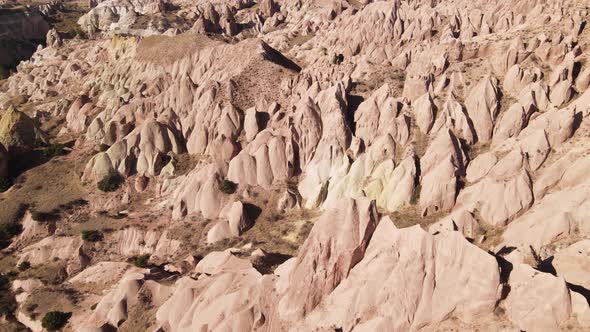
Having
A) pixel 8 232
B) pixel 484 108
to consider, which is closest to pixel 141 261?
pixel 8 232

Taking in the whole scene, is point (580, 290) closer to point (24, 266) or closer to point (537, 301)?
point (537, 301)

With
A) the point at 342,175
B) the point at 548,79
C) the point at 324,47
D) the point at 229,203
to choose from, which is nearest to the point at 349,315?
the point at 342,175

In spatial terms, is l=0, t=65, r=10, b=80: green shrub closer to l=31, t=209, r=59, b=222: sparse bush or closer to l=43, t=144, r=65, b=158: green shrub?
l=43, t=144, r=65, b=158: green shrub

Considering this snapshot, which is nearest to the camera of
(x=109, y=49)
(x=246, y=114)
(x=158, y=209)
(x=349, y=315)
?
(x=349, y=315)

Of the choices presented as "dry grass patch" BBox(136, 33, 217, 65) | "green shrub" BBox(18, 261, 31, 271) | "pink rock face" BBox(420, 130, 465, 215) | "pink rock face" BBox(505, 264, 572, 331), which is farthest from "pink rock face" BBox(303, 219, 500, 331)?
"dry grass patch" BBox(136, 33, 217, 65)

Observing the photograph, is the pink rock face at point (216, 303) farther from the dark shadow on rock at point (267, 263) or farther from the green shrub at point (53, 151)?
the green shrub at point (53, 151)

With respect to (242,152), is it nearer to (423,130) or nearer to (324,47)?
(423,130)

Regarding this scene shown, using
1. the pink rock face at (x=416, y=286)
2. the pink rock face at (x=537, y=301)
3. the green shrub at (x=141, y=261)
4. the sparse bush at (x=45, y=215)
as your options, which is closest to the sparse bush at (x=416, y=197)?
the pink rock face at (x=416, y=286)
